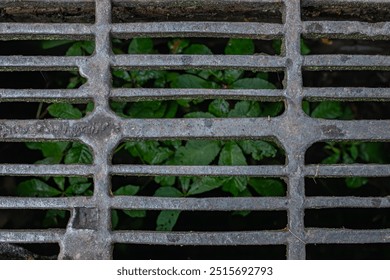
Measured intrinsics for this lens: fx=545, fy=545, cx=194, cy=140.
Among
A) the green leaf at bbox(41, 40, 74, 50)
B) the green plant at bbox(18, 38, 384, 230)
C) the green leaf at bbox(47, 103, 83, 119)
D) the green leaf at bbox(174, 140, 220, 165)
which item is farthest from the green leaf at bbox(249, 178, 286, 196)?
the green leaf at bbox(41, 40, 74, 50)

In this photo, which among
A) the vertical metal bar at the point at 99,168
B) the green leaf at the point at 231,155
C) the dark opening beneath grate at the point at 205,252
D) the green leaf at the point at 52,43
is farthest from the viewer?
the dark opening beneath grate at the point at 205,252

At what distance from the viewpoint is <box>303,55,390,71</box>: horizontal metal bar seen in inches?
48.6

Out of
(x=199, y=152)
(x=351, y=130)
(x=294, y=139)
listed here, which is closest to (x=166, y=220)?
(x=199, y=152)

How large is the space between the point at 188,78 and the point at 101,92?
29cm

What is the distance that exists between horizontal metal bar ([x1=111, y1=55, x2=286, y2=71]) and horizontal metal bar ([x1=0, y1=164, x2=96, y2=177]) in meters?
0.24

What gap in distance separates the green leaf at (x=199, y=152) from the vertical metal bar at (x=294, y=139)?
0.72 ft

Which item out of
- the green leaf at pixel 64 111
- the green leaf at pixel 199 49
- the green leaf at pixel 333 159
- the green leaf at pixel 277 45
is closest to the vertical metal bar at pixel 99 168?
the green leaf at pixel 64 111

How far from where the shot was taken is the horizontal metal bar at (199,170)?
3.99 feet

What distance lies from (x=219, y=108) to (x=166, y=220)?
32cm

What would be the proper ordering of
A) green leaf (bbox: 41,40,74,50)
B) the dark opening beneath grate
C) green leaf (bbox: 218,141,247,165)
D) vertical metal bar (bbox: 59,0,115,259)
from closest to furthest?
vertical metal bar (bbox: 59,0,115,259), green leaf (bbox: 218,141,247,165), green leaf (bbox: 41,40,74,50), the dark opening beneath grate

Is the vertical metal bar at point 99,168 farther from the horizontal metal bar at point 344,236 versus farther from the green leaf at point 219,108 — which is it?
the horizontal metal bar at point 344,236

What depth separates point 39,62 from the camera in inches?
48.7

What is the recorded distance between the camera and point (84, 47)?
4.78 ft

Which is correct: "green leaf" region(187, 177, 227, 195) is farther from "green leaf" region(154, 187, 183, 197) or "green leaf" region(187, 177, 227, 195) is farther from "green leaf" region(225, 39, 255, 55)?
"green leaf" region(225, 39, 255, 55)
